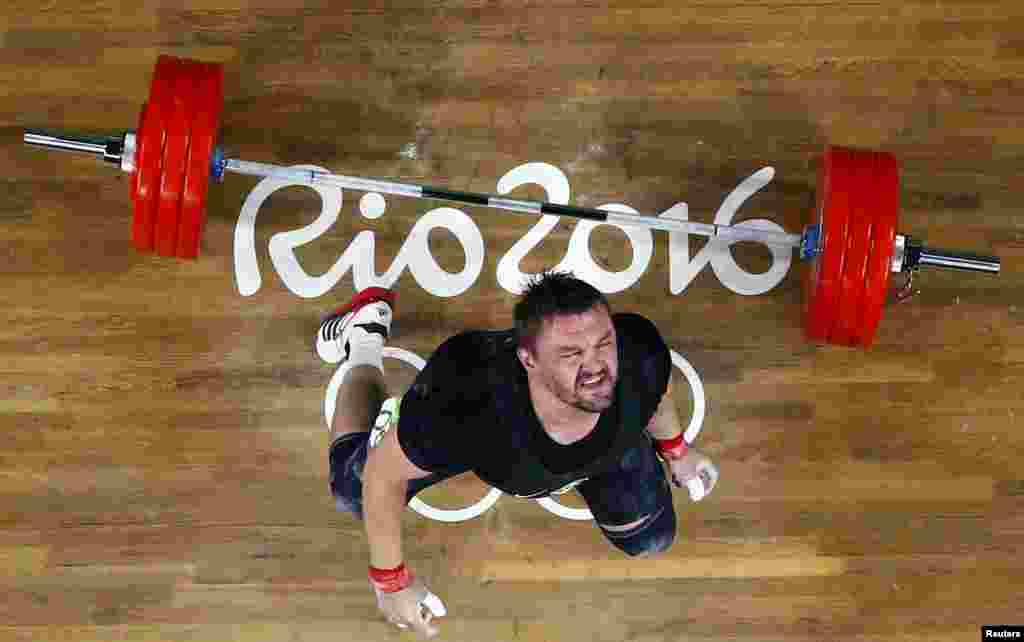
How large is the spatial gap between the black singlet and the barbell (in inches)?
22.9

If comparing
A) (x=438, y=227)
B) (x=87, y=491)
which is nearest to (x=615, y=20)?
(x=438, y=227)

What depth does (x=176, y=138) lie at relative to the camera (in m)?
2.34

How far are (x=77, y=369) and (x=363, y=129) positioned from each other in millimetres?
1082

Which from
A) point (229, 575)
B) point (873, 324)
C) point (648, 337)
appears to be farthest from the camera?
point (229, 575)

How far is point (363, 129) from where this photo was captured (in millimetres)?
2752

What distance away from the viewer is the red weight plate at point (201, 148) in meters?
2.35

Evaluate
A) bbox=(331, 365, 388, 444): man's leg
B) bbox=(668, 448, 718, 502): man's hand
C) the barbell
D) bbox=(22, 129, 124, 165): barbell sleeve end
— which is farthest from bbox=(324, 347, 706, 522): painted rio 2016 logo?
bbox=(22, 129, 124, 165): barbell sleeve end

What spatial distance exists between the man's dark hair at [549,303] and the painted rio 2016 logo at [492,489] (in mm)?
884

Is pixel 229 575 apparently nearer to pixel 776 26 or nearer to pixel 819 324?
pixel 819 324

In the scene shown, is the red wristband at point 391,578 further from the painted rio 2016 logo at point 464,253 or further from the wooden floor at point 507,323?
the painted rio 2016 logo at point 464,253

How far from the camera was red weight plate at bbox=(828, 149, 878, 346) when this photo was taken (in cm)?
233

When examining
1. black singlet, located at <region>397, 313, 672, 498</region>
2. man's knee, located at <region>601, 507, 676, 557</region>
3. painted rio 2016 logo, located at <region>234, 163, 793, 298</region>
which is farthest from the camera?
painted rio 2016 logo, located at <region>234, 163, 793, 298</region>

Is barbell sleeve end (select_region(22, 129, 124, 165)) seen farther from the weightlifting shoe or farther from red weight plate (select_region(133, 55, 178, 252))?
the weightlifting shoe

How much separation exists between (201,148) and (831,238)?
62.8 inches
